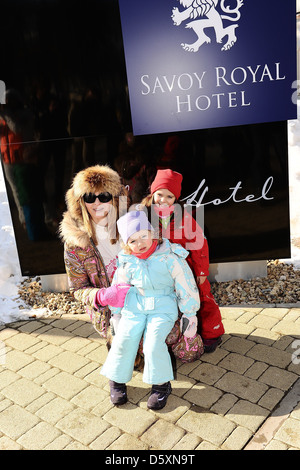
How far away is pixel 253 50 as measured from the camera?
4.36 metres

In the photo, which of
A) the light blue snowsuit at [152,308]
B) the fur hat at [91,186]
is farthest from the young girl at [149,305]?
the fur hat at [91,186]

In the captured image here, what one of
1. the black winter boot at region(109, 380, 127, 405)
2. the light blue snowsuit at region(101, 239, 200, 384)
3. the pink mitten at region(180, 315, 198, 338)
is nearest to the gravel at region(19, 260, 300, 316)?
the pink mitten at region(180, 315, 198, 338)

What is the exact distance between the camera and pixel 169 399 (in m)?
3.43

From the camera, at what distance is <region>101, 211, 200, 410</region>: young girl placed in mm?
3326

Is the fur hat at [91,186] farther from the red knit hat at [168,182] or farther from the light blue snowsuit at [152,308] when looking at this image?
the light blue snowsuit at [152,308]

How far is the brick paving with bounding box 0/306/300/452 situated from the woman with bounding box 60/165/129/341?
0.61 meters

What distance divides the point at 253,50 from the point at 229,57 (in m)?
0.25

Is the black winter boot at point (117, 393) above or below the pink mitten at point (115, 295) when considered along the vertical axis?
below

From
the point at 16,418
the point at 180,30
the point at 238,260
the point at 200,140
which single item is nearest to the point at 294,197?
the point at 238,260

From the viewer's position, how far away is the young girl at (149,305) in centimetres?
333

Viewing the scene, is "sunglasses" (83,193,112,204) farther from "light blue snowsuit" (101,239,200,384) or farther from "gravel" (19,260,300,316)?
"gravel" (19,260,300,316)

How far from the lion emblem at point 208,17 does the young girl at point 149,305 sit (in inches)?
89.5

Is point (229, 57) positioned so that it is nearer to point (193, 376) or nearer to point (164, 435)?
point (193, 376)

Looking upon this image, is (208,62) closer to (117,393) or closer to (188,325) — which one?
(188,325)
